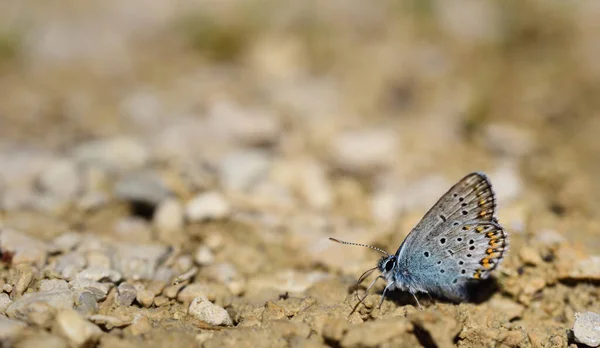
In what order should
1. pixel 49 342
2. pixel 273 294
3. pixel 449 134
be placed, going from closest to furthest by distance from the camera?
1. pixel 49 342
2. pixel 273 294
3. pixel 449 134

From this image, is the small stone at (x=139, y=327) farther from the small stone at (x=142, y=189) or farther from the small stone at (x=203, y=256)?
the small stone at (x=142, y=189)

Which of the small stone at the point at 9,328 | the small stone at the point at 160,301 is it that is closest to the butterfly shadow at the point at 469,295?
the small stone at the point at 160,301

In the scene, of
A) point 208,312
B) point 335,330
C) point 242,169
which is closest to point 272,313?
point 208,312

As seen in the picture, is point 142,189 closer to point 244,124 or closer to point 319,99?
point 244,124

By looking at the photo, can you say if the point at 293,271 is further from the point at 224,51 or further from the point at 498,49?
the point at 498,49

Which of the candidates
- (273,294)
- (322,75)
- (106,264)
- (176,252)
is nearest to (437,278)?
(273,294)

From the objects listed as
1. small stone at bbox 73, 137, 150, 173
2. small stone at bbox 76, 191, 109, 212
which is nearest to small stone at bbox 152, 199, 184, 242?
small stone at bbox 76, 191, 109, 212

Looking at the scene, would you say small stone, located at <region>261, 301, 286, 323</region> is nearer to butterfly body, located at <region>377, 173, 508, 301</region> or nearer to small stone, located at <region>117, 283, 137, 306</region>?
butterfly body, located at <region>377, 173, 508, 301</region>
